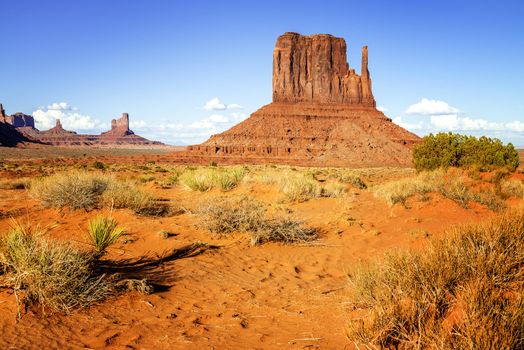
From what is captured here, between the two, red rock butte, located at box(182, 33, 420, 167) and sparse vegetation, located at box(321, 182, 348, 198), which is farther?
red rock butte, located at box(182, 33, 420, 167)

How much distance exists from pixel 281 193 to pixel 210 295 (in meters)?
9.44

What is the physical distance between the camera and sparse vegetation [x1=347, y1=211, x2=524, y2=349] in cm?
297

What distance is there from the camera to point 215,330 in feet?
15.4

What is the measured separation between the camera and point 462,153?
21.5m

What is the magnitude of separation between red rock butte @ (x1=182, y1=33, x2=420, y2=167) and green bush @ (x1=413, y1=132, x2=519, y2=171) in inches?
1657

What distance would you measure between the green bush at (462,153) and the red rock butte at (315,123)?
42.1m

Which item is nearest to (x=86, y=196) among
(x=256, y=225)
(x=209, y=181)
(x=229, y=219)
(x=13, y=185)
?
(x=229, y=219)

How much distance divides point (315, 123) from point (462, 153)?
207 feet

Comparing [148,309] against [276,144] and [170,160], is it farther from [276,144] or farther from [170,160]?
[276,144]

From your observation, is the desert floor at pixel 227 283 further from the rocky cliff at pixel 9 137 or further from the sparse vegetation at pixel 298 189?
the rocky cliff at pixel 9 137

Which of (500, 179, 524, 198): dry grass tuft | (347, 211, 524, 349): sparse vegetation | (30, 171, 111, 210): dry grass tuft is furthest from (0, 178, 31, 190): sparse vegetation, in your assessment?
(500, 179, 524, 198): dry grass tuft

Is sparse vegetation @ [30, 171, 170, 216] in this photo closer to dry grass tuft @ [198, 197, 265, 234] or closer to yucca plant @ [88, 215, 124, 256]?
dry grass tuft @ [198, 197, 265, 234]

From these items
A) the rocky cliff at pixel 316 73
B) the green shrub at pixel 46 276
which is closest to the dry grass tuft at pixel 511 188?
the green shrub at pixel 46 276

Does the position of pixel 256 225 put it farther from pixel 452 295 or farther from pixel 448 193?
pixel 448 193
